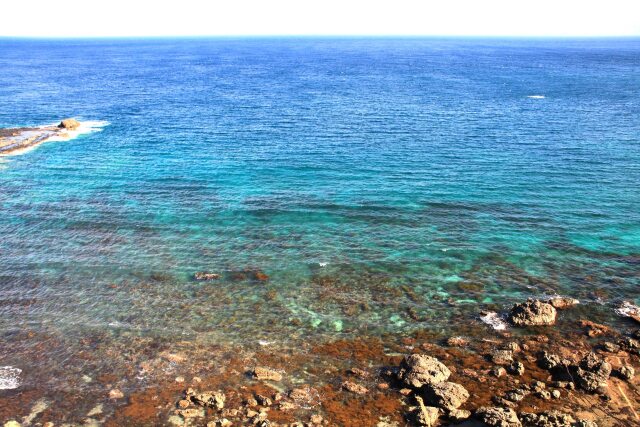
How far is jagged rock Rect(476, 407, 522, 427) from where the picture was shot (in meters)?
31.5

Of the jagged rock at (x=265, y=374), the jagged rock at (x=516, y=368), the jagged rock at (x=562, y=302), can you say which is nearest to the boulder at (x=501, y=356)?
the jagged rock at (x=516, y=368)

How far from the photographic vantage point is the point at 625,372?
36.4 m

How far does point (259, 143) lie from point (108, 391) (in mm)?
66501

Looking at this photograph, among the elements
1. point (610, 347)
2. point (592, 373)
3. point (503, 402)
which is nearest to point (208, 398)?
point (503, 402)

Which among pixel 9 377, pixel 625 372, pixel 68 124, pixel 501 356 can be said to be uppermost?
pixel 68 124

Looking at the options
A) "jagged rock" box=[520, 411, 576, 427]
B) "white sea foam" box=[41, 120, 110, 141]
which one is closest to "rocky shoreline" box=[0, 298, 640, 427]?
Answer: "jagged rock" box=[520, 411, 576, 427]

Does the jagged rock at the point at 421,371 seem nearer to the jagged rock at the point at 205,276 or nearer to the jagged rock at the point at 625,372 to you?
the jagged rock at the point at 625,372

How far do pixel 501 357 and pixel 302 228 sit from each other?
29.3 m

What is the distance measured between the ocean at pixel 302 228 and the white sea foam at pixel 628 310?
45.8 inches

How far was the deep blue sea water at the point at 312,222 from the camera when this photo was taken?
152ft

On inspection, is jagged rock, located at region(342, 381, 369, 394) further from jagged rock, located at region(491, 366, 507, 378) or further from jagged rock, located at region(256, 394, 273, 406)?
jagged rock, located at region(491, 366, 507, 378)

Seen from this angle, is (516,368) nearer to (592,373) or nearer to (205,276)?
(592,373)

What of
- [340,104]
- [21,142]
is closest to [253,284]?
[21,142]

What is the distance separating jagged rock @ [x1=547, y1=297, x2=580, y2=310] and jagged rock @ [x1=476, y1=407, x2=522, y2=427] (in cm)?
1603
